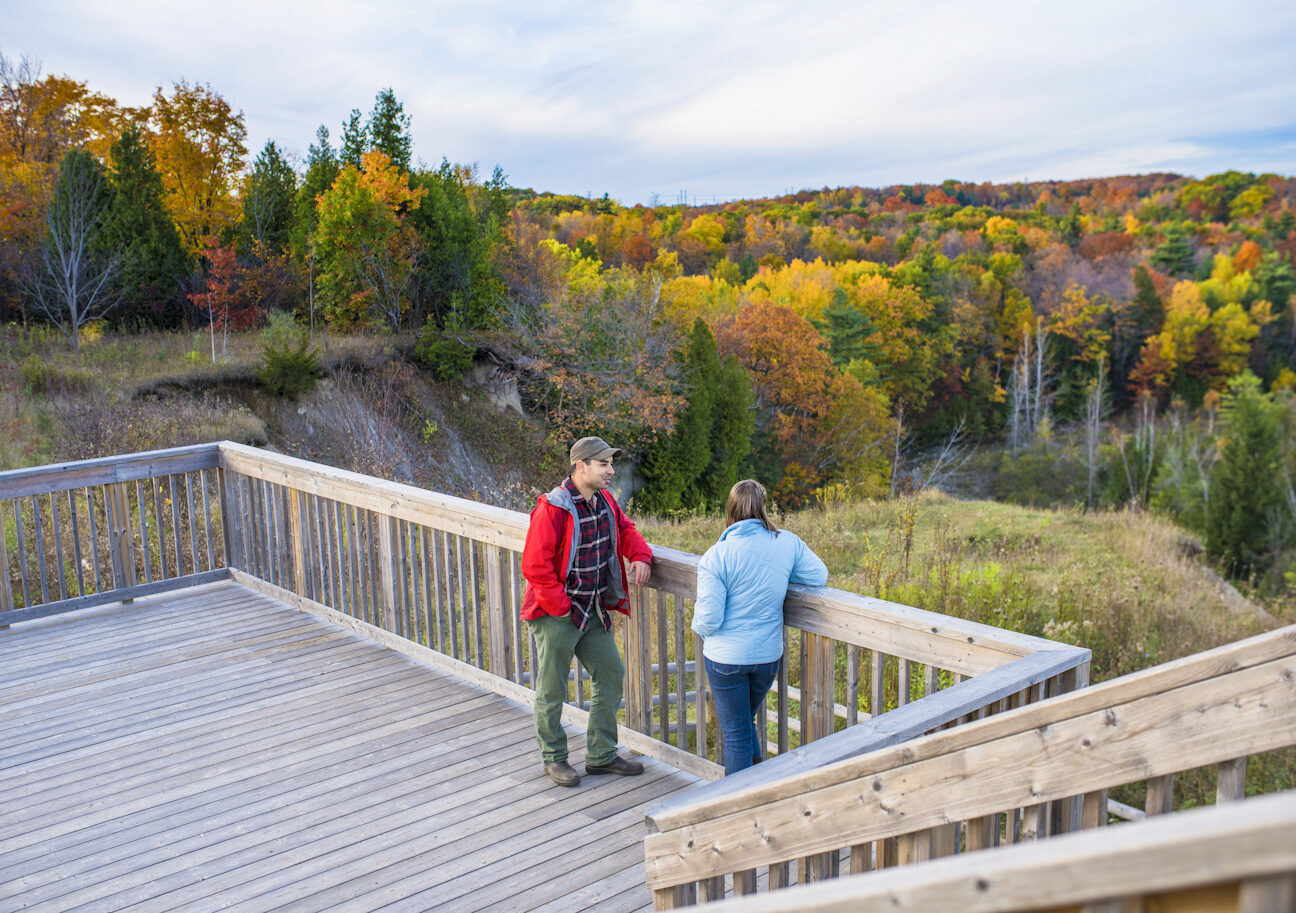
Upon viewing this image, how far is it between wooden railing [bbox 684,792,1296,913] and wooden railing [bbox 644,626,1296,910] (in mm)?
640

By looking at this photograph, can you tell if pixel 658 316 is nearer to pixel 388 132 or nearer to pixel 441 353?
pixel 441 353

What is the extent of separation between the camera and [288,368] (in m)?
21.4

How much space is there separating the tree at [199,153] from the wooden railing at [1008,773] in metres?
30.4

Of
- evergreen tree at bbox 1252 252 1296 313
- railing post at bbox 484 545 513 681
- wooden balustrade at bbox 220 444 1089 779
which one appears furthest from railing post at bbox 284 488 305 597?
evergreen tree at bbox 1252 252 1296 313

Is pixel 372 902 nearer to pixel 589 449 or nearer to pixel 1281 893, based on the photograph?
pixel 589 449

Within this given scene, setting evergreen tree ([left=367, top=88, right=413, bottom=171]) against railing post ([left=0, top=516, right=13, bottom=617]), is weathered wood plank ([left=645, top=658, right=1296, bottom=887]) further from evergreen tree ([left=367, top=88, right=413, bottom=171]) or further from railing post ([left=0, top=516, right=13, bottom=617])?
evergreen tree ([left=367, top=88, right=413, bottom=171])

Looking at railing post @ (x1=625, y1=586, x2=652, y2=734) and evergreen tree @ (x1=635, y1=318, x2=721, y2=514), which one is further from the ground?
railing post @ (x1=625, y1=586, x2=652, y2=734)

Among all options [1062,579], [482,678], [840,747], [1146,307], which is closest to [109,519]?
[482,678]

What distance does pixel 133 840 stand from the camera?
389cm

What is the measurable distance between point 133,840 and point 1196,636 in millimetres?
10980

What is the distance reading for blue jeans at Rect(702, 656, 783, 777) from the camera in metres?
3.77

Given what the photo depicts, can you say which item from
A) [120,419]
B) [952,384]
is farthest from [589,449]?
[952,384]

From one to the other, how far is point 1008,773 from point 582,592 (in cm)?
266

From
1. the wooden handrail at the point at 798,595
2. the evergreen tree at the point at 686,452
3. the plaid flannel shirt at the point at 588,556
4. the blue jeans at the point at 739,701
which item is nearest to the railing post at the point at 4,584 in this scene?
the wooden handrail at the point at 798,595
